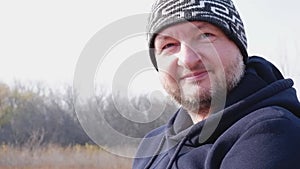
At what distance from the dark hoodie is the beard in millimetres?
15

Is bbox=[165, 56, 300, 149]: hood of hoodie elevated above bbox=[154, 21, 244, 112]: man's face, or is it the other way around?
bbox=[154, 21, 244, 112]: man's face

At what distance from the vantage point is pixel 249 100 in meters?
0.88

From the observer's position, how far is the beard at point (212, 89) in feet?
3.05

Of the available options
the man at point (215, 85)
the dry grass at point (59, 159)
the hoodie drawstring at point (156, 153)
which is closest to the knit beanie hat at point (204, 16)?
the man at point (215, 85)

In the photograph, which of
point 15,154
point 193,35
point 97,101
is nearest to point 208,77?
point 193,35

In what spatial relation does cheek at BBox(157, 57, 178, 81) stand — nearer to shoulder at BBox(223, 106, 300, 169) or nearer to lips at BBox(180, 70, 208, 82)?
lips at BBox(180, 70, 208, 82)

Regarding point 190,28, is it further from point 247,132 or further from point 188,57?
point 247,132

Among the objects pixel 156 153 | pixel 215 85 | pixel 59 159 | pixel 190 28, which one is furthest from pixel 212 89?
pixel 59 159

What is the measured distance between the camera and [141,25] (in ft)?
3.51

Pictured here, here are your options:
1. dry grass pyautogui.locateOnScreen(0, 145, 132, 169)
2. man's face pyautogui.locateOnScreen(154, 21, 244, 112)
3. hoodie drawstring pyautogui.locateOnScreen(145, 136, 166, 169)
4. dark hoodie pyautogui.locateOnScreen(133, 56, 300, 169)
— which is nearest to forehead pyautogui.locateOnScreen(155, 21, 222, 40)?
man's face pyautogui.locateOnScreen(154, 21, 244, 112)

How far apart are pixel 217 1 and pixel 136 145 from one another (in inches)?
18.9

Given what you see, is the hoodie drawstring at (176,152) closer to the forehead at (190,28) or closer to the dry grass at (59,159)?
the forehead at (190,28)

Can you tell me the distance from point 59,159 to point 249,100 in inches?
356

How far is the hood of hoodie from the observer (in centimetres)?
88
